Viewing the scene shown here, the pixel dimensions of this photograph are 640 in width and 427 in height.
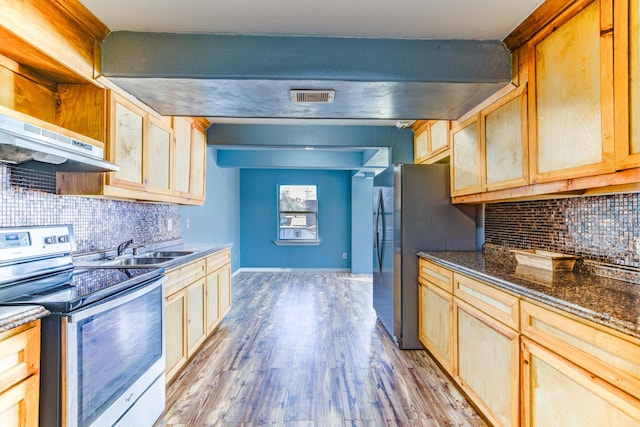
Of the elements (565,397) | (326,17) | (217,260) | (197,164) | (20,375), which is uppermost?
(326,17)

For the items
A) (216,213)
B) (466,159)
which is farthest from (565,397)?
(216,213)

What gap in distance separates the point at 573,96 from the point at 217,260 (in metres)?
2.90

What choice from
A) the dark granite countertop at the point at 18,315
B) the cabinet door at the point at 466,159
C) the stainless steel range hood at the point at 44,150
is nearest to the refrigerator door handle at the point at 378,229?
the cabinet door at the point at 466,159

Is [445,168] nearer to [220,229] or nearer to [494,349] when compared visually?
[494,349]

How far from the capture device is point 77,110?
194 centimetres

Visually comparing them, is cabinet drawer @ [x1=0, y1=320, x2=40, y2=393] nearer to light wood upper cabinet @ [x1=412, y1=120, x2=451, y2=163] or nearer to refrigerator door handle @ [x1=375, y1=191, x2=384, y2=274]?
refrigerator door handle @ [x1=375, y1=191, x2=384, y2=274]

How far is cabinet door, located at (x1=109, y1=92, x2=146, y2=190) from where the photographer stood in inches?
79.0

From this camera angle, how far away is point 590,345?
1.14 m

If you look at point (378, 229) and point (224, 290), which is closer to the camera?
point (224, 290)

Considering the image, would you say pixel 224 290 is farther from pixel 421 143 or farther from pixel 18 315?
pixel 421 143

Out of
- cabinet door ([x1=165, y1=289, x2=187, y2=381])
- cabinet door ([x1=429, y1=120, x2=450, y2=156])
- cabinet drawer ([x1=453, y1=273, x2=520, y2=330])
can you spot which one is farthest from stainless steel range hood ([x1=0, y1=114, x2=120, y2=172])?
cabinet door ([x1=429, y1=120, x2=450, y2=156])

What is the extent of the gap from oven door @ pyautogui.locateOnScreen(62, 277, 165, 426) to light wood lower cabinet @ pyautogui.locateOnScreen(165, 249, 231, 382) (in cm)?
29

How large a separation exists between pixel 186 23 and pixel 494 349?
7.87ft

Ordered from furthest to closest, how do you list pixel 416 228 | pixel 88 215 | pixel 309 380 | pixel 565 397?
pixel 416 228 < pixel 309 380 < pixel 88 215 < pixel 565 397
